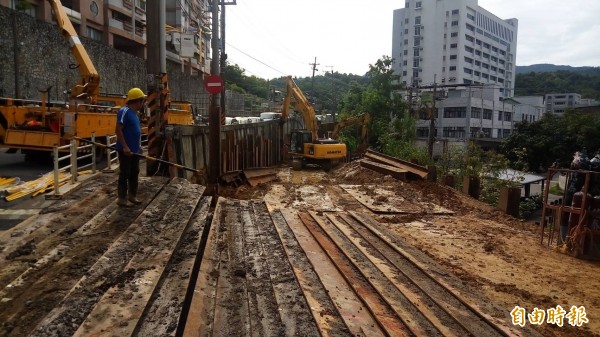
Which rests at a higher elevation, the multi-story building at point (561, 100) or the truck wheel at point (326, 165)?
the multi-story building at point (561, 100)

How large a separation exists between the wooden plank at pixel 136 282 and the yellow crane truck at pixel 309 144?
13771 mm

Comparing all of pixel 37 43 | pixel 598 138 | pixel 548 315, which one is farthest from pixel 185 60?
pixel 548 315

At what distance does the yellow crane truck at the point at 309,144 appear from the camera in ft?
63.1

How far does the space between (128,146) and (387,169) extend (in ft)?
31.3

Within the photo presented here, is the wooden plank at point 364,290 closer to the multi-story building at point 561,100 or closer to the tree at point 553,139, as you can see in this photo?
the tree at point 553,139

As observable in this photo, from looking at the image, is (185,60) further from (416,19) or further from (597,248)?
(416,19)

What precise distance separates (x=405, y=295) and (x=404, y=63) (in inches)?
3268

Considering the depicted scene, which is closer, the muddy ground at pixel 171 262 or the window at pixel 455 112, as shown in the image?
the muddy ground at pixel 171 262

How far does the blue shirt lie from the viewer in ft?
19.4

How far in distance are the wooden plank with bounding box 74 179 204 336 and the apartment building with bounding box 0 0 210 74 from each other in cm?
1919

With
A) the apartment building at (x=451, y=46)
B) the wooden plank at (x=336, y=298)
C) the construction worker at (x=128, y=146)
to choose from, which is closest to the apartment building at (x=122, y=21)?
the construction worker at (x=128, y=146)

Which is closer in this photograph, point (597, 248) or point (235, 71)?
point (597, 248)

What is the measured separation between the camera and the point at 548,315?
4184mm

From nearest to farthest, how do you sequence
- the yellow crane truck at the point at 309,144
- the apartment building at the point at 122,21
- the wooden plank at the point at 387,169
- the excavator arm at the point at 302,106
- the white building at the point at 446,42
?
the wooden plank at the point at 387,169 → the yellow crane truck at the point at 309,144 → the excavator arm at the point at 302,106 → the apartment building at the point at 122,21 → the white building at the point at 446,42
